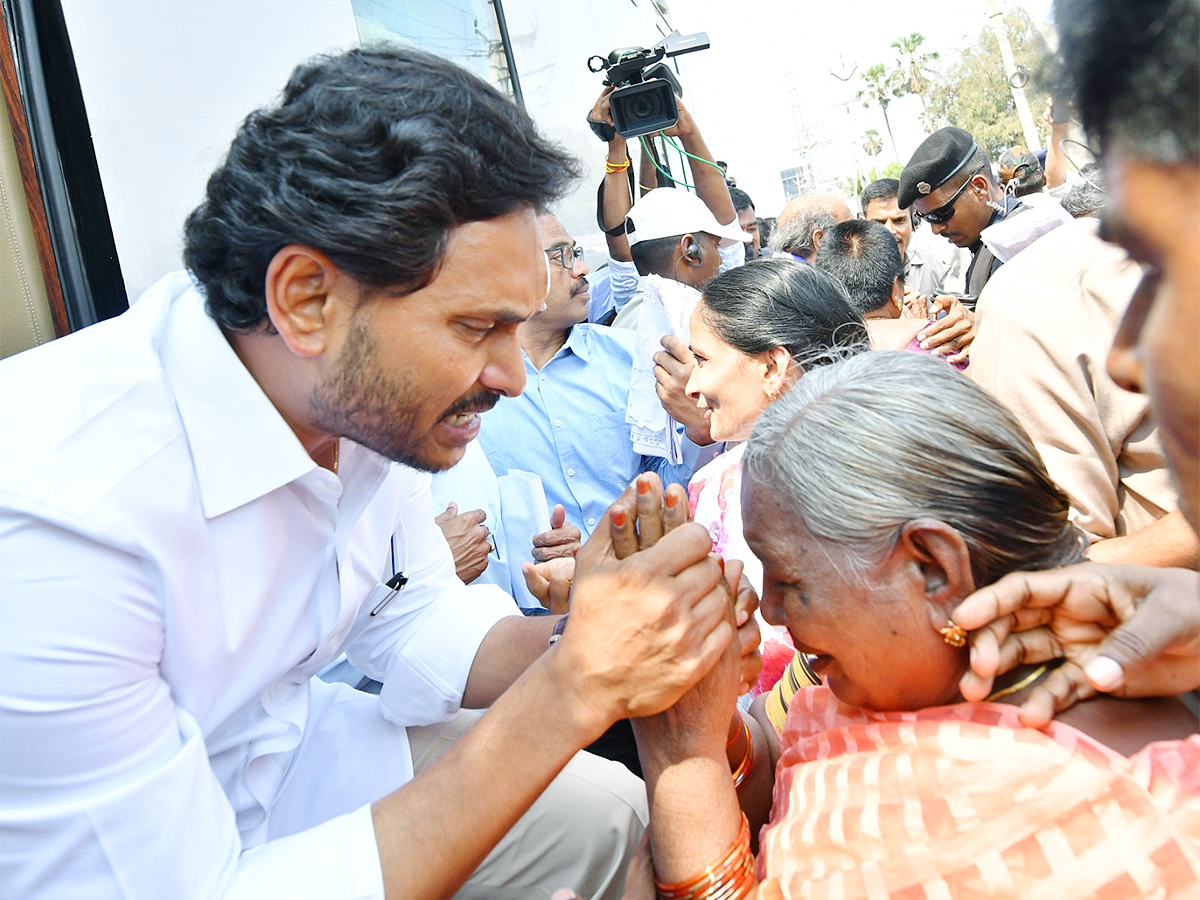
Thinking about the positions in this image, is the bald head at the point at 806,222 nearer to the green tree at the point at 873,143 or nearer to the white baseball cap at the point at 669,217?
the white baseball cap at the point at 669,217

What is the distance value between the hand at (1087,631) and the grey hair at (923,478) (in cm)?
8

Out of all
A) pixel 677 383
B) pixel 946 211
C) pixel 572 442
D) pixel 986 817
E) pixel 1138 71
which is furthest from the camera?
pixel 946 211

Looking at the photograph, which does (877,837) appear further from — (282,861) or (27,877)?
(27,877)

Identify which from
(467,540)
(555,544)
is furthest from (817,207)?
(467,540)

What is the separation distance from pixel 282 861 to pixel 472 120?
129cm

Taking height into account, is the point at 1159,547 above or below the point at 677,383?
below

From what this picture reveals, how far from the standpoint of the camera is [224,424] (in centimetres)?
155

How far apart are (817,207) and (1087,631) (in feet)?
19.1

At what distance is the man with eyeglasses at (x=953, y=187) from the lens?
520cm

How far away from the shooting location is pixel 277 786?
1838mm

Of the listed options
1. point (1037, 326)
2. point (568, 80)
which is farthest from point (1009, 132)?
point (1037, 326)

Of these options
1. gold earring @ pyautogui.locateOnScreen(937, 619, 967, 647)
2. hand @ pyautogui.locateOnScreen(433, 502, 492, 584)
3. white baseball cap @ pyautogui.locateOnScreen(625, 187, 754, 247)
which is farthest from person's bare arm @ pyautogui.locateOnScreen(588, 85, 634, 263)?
gold earring @ pyautogui.locateOnScreen(937, 619, 967, 647)

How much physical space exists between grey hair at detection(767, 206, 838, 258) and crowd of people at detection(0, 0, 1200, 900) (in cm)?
438

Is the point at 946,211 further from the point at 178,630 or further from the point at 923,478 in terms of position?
the point at 178,630
